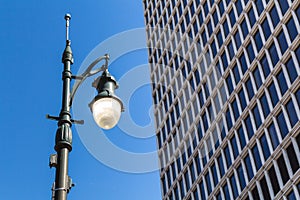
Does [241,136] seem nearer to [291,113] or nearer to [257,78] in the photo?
[257,78]

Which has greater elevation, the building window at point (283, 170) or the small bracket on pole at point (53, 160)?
the building window at point (283, 170)

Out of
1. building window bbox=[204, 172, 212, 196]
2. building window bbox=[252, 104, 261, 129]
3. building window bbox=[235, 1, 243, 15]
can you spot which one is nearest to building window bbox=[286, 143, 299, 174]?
building window bbox=[252, 104, 261, 129]

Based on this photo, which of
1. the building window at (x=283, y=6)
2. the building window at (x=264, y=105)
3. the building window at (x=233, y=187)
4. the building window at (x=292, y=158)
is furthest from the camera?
the building window at (x=233, y=187)

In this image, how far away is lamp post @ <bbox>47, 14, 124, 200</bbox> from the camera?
8086mm

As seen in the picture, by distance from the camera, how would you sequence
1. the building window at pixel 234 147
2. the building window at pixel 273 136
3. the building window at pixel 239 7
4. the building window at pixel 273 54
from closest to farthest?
1. the building window at pixel 273 136
2. the building window at pixel 273 54
3. the building window at pixel 234 147
4. the building window at pixel 239 7

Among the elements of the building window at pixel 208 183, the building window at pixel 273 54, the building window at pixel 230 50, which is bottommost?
the building window at pixel 208 183

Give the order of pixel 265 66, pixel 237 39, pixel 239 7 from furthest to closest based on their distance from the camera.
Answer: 1. pixel 239 7
2. pixel 237 39
3. pixel 265 66

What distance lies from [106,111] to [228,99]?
4643 centimetres

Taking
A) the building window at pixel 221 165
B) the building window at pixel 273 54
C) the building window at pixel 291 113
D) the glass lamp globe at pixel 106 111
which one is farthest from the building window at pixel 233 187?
the glass lamp globe at pixel 106 111

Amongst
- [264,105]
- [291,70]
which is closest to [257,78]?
[264,105]

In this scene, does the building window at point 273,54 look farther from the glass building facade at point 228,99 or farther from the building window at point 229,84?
the building window at point 229,84

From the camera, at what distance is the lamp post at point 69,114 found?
26.5 ft

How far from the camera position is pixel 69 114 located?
8.87 m

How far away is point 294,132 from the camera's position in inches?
1641
